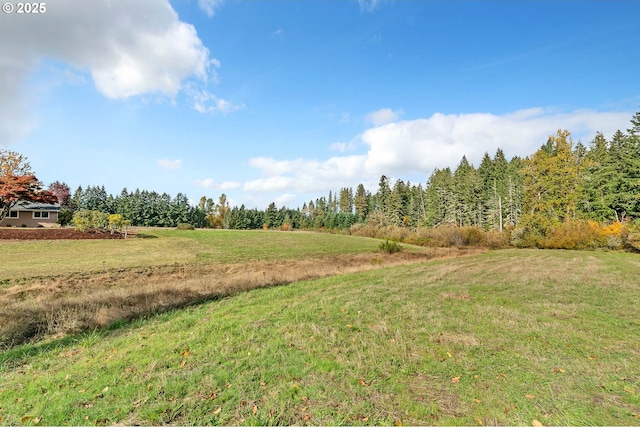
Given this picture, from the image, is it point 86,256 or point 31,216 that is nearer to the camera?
point 86,256

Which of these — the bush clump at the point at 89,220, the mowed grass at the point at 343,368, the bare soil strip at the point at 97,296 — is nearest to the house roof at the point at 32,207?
the bush clump at the point at 89,220

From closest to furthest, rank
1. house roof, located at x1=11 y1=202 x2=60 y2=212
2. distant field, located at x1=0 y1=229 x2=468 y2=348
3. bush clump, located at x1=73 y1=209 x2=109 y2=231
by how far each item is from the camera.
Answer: distant field, located at x1=0 y1=229 x2=468 y2=348 → bush clump, located at x1=73 y1=209 x2=109 y2=231 → house roof, located at x1=11 y1=202 x2=60 y2=212

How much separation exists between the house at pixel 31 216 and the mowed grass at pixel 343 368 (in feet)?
170

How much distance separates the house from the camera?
44.1m

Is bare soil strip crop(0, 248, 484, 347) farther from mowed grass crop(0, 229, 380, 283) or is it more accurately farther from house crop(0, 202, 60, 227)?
house crop(0, 202, 60, 227)

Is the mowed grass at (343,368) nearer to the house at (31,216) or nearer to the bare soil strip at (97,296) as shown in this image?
the bare soil strip at (97,296)

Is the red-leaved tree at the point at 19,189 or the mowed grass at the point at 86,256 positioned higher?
the red-leaved tree at the point at 19,189

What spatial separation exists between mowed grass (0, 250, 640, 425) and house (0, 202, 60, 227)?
51886 millimetres

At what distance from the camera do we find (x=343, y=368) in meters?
5.43

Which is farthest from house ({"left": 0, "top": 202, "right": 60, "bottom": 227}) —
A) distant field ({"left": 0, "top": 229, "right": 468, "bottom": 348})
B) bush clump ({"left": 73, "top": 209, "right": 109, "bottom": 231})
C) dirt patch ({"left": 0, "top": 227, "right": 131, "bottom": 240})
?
distant field ({"left": 0, "top": 229, "right": 468, "bottom": 348})

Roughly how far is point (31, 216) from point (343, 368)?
5900cm

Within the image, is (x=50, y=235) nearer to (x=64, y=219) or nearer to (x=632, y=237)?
(x=64, y=219)

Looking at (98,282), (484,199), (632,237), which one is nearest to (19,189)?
(98,282)

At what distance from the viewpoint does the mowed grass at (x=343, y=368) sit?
415cm
